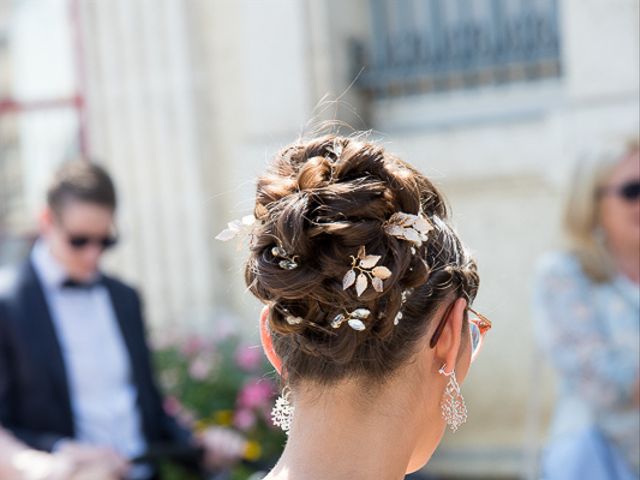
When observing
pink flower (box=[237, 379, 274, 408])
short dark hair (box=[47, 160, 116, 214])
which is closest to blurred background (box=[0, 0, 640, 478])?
pink flower (box=[237, 379, 274, 408])

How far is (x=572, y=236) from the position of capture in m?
3.69

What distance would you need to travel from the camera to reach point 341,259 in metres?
1.80

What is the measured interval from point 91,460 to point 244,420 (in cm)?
193

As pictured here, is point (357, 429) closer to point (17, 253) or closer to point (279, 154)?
point (279, 154)

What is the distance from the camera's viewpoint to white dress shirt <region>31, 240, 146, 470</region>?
3.91 metres

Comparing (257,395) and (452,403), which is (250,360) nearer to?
(257,395)

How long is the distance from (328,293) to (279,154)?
0.93ft

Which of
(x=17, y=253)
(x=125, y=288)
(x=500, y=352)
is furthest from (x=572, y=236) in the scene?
(x=17, y=253)

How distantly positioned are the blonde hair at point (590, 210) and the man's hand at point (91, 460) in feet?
5.00

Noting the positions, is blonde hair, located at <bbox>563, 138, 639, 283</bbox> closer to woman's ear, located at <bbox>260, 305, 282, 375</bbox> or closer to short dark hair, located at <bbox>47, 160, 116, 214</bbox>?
short dark hair, located at <bbox>47, 160, 116, 214</bbox>

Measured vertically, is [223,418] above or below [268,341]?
below

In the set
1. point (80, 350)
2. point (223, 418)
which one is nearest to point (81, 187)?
point (80, 350)

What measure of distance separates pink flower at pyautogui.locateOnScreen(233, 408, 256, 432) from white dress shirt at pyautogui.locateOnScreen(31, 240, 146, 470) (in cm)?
144

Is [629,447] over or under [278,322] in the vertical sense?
under
